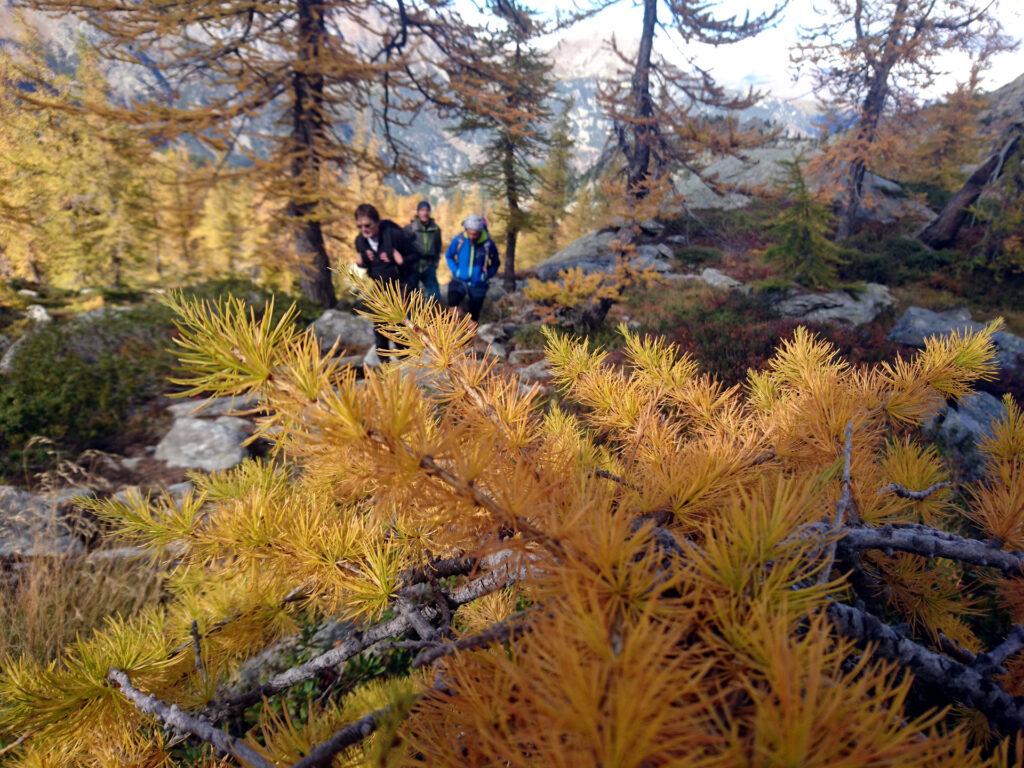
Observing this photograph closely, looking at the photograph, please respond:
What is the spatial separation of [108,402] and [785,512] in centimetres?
803

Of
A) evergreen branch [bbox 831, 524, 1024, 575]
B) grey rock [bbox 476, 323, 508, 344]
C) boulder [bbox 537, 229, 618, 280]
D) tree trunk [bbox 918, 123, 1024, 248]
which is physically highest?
A: tree trunk [bbox 918, 123, 1024, 248]

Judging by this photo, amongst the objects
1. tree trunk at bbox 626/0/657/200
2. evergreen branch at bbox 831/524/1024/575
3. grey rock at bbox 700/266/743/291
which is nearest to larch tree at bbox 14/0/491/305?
tree trunk at bbox 626/0/657/200

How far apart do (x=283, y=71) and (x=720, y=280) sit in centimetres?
1173

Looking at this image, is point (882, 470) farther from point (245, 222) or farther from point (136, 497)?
point (245, 222)

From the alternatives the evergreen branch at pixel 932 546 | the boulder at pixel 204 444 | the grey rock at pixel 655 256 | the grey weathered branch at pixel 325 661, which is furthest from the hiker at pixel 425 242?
the grey rock at pixel 655 256

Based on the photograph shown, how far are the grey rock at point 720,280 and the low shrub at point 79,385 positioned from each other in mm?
12563

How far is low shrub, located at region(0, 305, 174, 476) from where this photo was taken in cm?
523

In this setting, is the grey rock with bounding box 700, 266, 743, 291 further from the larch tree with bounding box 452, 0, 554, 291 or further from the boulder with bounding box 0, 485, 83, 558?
the boulder with bounding box 0, 485, 83, 558

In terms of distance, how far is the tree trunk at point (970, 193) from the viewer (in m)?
11.5

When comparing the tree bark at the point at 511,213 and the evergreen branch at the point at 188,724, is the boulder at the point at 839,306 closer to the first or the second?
the tree bark at the point at 511,213

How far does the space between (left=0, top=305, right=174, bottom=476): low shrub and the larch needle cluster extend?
15.3 feet

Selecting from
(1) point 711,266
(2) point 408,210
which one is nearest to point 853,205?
(1) point 711,266

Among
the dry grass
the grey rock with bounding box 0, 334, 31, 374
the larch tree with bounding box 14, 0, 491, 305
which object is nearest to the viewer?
the dry grass

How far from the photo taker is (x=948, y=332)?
7.69m
